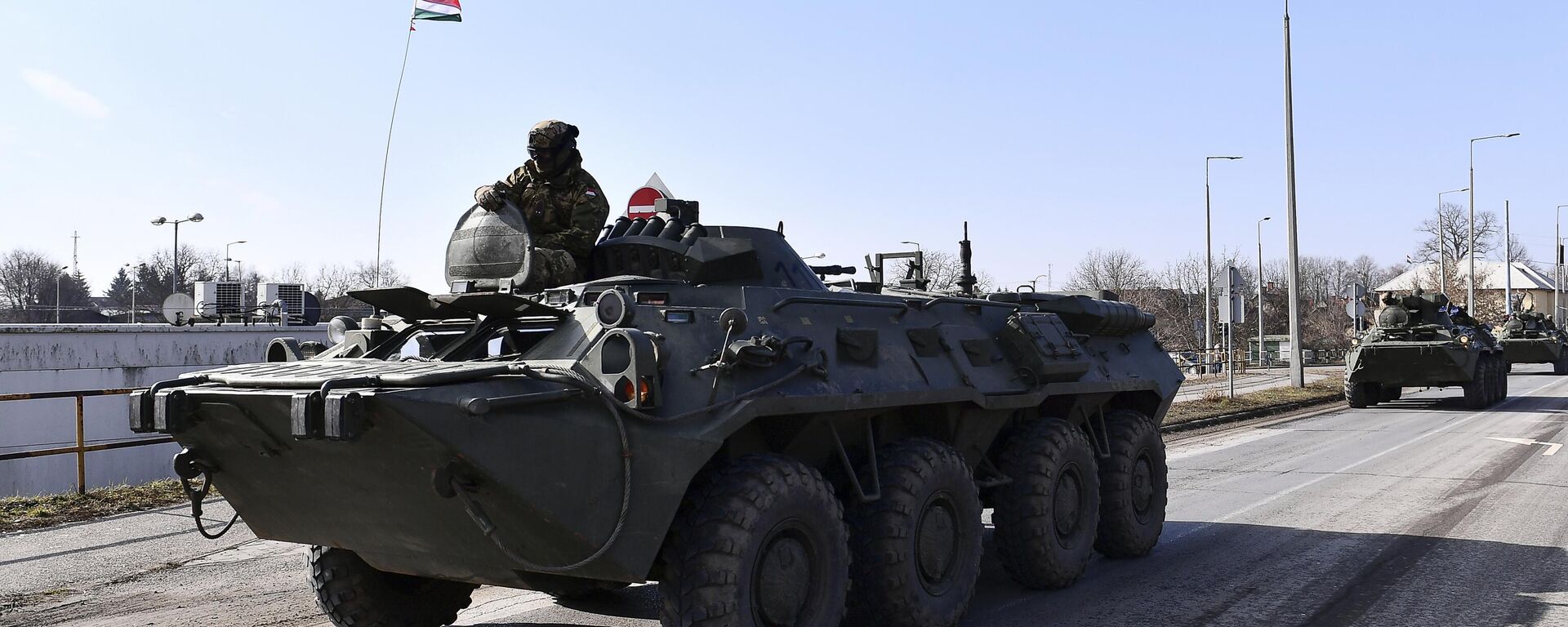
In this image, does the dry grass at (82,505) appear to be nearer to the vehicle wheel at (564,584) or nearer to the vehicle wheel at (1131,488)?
the vehicle wheel at (564,584)

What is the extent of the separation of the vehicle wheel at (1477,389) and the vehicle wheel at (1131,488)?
1622cm

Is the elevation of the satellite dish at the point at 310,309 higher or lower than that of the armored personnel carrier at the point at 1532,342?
higher

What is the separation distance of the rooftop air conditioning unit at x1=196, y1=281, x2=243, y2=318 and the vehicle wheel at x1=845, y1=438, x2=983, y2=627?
100 ft

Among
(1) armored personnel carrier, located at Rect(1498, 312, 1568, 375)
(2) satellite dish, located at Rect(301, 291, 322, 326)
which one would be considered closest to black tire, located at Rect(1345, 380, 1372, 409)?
(1) armored personnel carrier, located at Rect(1498, 312, 1568, 375)

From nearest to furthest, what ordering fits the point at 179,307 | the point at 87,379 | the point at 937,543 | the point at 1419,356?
the point at 937,543 < the point at 1419,356 < the point at 87,379 < the point at 179,307

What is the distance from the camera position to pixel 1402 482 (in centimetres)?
1155

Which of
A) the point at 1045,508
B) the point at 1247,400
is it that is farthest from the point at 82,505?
the point at 1247,400

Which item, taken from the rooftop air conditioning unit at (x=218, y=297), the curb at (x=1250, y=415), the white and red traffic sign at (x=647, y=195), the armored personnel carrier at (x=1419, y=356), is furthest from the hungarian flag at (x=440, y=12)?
the rooftop air conditioning unit at (x=218, y=297)

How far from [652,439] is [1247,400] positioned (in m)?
19.8

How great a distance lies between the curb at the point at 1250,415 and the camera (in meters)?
18.1

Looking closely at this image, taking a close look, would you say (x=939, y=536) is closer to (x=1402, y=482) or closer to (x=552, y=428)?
(x=552, y=428)

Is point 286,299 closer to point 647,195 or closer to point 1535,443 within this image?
point 647,195

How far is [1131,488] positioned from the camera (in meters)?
7.99

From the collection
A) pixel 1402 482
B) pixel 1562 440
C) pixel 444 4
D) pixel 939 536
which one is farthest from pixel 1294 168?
pixel 939 536
